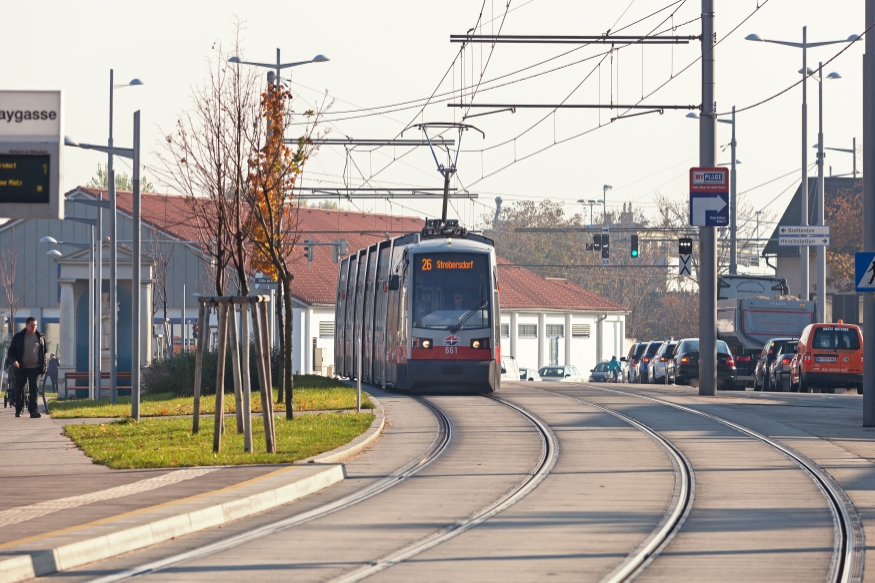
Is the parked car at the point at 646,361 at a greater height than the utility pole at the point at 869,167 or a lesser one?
lesser

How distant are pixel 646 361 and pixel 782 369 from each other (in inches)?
469

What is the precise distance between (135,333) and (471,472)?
9595mm

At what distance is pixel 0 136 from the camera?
1270 centimetres

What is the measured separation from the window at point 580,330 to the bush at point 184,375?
47.0 m

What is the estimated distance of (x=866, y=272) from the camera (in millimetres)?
21062

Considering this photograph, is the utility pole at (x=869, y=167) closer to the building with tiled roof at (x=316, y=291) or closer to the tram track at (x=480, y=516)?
the tram track at (x=480, y=516)

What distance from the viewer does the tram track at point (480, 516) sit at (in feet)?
30.5

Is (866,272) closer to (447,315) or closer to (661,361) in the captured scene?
(447,315)

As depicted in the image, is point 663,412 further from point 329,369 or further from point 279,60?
point 329,369

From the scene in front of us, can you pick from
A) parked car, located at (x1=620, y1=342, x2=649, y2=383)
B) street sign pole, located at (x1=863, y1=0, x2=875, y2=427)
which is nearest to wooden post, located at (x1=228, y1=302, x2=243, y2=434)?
street sign pole, located at (x1=863, y1=0, x2=875, y2=427)

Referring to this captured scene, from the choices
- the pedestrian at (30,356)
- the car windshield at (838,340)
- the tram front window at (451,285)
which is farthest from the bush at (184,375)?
the car windshield at (838,340)

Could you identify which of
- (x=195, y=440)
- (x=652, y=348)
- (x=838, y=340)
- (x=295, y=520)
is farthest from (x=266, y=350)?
(x=652, y=348)

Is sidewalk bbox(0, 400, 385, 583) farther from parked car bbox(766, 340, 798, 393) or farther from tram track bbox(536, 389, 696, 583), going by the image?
parked car bbox(766, 340, 798, 393)

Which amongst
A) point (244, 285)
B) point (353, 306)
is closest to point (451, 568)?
point (244, 285)
